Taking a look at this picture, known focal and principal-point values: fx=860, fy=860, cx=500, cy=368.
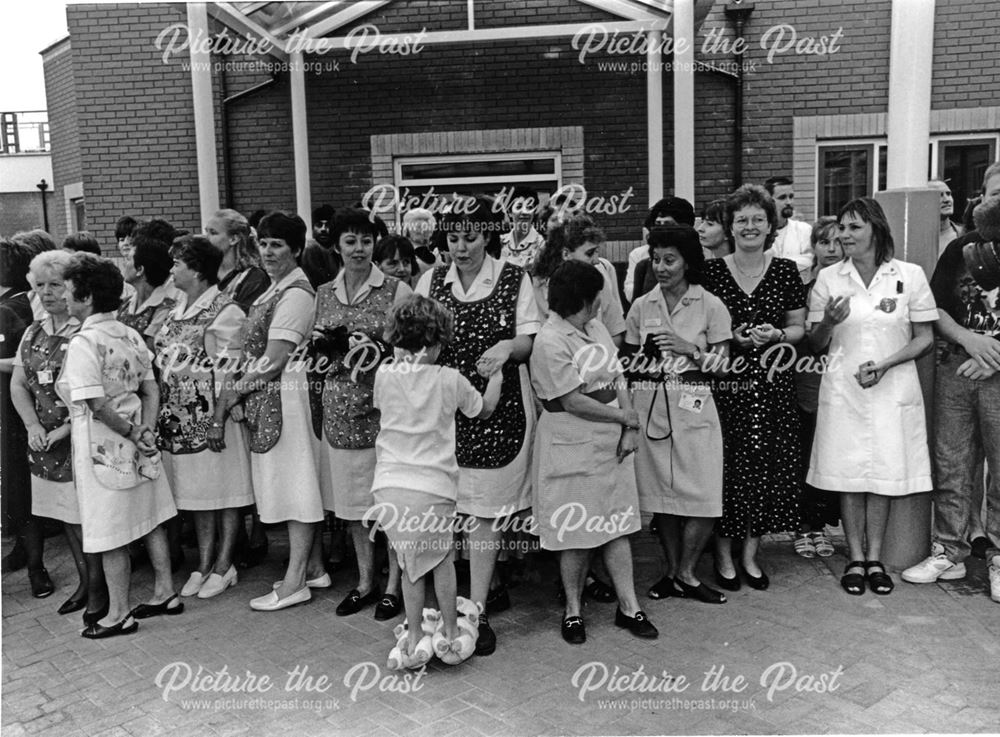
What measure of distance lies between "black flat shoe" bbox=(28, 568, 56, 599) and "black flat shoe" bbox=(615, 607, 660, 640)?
132 inches

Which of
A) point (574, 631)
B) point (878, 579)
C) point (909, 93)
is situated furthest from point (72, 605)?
point (909, 93)

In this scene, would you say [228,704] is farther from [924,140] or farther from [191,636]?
[924,140]

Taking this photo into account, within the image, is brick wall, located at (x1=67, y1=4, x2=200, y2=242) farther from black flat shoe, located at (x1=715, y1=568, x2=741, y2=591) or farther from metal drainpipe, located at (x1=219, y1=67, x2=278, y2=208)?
black flat shoe, located at (x1=715, y1=568, x2=741, y2=591)

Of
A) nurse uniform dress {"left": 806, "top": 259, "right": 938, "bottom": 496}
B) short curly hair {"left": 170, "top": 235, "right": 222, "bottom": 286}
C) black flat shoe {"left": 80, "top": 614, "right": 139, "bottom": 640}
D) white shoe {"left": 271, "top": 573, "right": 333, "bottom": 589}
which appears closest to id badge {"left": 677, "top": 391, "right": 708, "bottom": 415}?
nurse uniform dress {"left": 806, "top": 259, "right": 938, "bottom": 496}

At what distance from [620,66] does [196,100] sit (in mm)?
4392

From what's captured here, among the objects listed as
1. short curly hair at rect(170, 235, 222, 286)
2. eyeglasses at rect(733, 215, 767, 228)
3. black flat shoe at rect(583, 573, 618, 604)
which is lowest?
black flat shoe at rect(583, 573, 618, 604)

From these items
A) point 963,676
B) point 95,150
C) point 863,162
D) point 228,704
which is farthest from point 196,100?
point 963,676

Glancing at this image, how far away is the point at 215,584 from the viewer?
16.0 ft

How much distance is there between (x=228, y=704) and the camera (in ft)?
12.0

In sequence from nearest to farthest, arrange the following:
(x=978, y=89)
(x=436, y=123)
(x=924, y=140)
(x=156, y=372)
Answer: (x=156, y=372) < (x=924, y=140) < (x=978, y=89) < (x=436, y=123)

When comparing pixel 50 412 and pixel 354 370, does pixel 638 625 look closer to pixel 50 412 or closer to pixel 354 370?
pixel 354 370

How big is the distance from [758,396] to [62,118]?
1173 centimetres

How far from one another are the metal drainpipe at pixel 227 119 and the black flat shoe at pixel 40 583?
226 inches

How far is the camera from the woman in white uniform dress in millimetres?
4586
